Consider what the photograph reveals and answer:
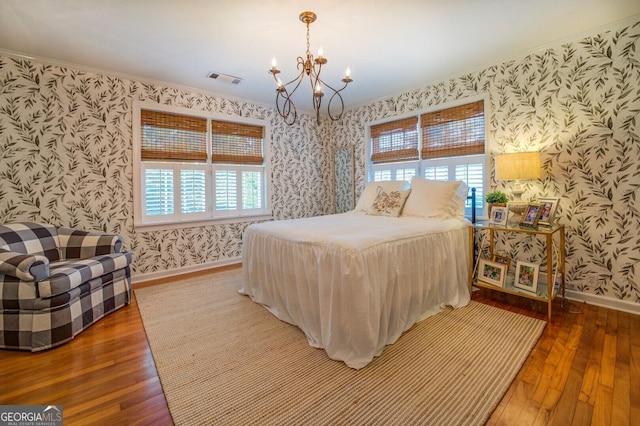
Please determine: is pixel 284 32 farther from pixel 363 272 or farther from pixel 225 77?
pixel 363 272

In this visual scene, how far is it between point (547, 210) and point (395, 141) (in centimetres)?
209

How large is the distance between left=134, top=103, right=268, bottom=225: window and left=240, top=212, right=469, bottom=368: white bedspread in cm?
141

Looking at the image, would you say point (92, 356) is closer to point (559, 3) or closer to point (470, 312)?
point (470, 312)

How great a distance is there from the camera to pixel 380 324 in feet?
6.10

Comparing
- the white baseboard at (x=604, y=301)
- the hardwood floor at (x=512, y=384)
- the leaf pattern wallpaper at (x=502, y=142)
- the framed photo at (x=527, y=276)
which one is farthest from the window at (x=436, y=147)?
the hardwood floor at (x=512, y=384)

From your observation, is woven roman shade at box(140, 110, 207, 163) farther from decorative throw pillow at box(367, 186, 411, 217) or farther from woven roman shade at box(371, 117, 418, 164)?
woven roman shade at box(371, 117, 418, 164)

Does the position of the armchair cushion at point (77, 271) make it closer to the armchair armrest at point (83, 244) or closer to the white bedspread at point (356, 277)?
the armchair armrest at point (83, 244)

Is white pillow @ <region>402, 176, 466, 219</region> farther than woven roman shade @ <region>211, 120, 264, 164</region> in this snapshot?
No

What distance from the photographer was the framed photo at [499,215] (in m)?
2.64

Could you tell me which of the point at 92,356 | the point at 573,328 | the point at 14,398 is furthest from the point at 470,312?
the point at 14,398

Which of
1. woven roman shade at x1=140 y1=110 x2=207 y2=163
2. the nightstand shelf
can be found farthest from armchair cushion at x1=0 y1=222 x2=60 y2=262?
the nightstand shelf

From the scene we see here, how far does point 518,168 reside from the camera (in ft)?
8.36

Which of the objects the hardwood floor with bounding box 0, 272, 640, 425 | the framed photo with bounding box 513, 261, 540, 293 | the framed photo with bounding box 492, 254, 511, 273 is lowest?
the hardwood floor with bounding box 0, 272, 640, 425

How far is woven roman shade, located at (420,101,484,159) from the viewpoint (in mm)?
3205
